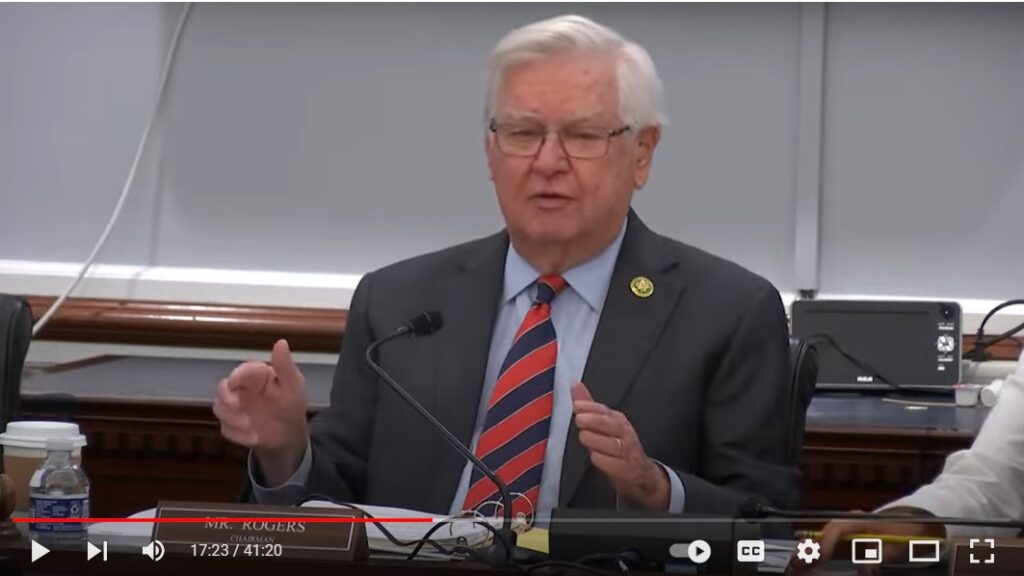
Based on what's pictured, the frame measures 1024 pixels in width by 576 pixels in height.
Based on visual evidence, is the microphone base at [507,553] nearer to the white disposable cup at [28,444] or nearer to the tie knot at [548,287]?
the white disposable cup at [28,444]

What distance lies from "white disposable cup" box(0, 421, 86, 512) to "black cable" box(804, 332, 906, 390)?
171 centimetres

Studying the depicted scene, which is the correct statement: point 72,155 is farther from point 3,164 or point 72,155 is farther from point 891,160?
point 891,160

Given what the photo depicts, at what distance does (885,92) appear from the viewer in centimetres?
356

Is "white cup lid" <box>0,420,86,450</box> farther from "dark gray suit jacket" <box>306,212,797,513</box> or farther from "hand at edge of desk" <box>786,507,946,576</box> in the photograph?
"hand at edge of desk" <box>786,507,946,576</box>

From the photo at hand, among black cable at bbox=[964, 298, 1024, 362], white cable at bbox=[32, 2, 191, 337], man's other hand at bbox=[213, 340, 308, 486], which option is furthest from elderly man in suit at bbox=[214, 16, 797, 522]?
white cable at bbox=[32, 2, 191, 337]

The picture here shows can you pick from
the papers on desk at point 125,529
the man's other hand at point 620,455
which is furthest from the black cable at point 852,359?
the papers on desk at point 125,529

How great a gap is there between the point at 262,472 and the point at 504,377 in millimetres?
351

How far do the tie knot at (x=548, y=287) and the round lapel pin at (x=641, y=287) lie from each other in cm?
9

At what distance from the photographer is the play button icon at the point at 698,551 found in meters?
1.43

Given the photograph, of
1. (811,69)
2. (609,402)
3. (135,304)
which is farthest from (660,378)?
(135,304)

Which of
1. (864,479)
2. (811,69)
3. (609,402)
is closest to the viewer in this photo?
(609,402)

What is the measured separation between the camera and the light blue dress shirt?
2.15 meters

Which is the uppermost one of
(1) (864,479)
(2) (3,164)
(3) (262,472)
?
(2) (3,164)

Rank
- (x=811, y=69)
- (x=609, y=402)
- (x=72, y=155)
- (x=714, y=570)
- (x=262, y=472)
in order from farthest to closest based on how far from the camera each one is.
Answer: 1. (x=72, y=155)
2. (x=811, y=69)
3. (x=609, y=402)
4. (x=262, y=472)
5. (x=714, y=570)
